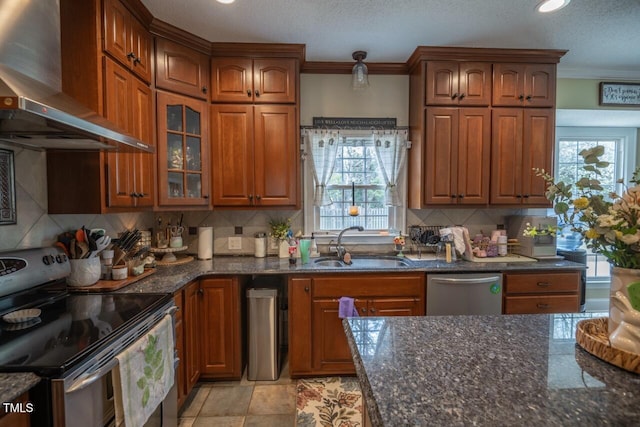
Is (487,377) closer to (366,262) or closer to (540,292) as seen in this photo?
(366,262)

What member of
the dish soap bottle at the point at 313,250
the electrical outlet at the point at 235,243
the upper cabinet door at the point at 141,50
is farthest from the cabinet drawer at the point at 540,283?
the upper cabinet door at the point at 141,50

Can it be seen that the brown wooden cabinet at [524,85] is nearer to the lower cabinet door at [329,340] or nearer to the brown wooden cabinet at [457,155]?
the brown wooden cabinet at [457,155]

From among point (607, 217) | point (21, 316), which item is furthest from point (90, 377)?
point (607, 217)

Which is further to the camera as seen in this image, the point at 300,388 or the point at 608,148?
the point at 608,148

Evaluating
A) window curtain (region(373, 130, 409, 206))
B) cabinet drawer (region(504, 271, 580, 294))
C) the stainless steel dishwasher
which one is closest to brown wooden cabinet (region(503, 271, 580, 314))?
cabinet drawer (region(504, 271, 580, 294))

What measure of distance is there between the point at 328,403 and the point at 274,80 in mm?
2491

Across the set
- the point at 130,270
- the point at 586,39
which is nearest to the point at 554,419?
the point at 130,270

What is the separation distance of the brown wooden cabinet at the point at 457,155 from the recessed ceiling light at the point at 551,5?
2.56 feet

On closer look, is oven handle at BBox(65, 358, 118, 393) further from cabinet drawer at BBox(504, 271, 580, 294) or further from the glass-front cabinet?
cabinet drawer at BBox(504, 271, 580, 294)

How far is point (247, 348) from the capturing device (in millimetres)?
2457

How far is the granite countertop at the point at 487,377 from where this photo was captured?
2.19ft

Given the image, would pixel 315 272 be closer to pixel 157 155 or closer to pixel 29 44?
pixel 157 155

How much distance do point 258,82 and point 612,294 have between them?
2.50 meters

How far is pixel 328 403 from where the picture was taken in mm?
2105
